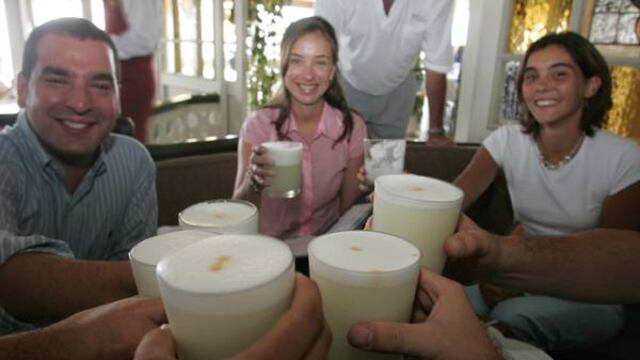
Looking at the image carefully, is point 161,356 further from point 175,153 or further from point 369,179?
point 175,153

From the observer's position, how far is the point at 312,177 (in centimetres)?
218

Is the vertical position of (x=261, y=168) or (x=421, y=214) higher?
(x=421, y=214)

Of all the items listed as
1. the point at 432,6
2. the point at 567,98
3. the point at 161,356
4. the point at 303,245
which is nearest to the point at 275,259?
the point at 161,356

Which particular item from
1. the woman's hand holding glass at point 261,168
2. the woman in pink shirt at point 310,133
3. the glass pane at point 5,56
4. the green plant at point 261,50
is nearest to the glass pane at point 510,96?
the woman in pink shirt at point 310,133

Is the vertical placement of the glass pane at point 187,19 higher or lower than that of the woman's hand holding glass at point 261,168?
higher

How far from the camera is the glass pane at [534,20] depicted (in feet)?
10.1

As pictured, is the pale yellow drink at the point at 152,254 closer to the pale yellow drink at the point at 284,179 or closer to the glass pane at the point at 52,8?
the pale yellow drink at the point at 284,179

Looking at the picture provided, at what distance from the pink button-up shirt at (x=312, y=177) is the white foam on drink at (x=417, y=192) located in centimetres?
110

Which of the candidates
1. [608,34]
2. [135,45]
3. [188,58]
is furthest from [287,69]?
[188,58]

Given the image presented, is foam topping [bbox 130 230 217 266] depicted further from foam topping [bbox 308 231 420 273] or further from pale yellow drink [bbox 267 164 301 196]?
pale yellow drink [bbox 267 164 301 196]

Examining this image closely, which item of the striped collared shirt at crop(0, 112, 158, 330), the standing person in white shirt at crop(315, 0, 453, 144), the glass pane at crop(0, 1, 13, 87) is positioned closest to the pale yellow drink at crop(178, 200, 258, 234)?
the striped collared shirt at crop(0, 112, 158, 330)

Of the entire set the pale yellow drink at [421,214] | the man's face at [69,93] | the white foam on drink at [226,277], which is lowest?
the pale yellow drink at [421,214]

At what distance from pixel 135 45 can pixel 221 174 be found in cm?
167

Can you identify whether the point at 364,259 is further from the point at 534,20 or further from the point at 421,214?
the point at 534,20
